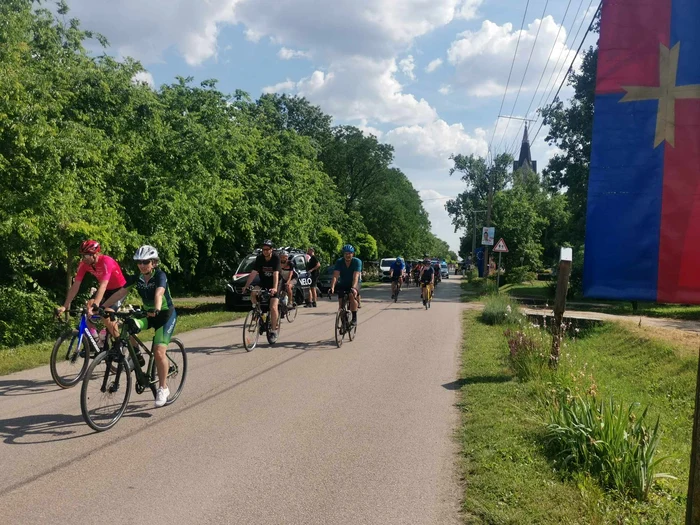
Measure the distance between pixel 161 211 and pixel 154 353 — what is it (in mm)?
10538

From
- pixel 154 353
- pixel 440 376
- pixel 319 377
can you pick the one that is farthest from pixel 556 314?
pixel 154 353

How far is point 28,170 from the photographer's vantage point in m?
12.0

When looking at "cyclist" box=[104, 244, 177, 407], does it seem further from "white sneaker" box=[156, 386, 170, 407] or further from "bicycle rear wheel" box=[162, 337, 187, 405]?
"bicycle rear wheel" box=[162, 337, 187, 405]

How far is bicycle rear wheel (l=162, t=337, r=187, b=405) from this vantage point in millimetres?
7160

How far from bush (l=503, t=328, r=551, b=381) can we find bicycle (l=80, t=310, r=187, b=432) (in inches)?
194

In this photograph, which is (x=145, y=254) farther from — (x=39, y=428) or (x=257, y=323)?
(x=257, y=323)

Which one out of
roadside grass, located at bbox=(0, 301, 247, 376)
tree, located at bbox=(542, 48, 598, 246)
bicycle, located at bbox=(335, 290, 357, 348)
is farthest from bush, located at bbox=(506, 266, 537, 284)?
bicycle, located at bbox=(335, 290, 357, 348)

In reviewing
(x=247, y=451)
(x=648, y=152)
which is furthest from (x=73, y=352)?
(x=648, y=152)

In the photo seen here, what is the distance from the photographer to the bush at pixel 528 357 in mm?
8500

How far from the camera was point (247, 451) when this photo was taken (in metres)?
5.42

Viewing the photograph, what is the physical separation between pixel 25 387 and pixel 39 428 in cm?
222

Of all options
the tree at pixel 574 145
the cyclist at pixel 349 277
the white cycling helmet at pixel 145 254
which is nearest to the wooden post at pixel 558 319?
the cyclist at pixel 349 277

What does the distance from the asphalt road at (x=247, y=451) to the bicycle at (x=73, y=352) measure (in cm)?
22

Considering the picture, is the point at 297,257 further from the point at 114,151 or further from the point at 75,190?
the point at 75,190
